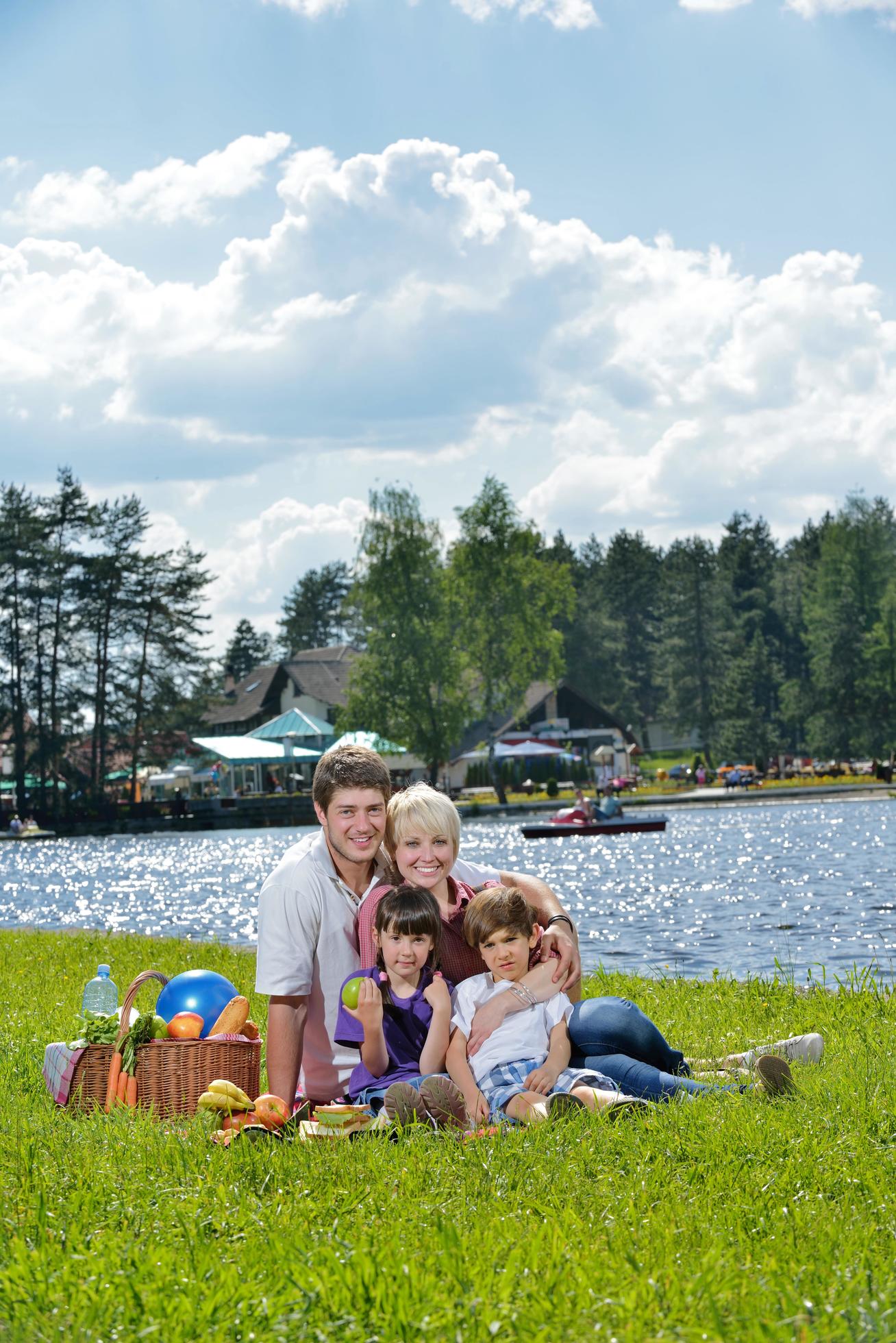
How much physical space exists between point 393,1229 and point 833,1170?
1.49m

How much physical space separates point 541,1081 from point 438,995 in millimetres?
518

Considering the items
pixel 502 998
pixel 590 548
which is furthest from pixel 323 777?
pixel 590 548

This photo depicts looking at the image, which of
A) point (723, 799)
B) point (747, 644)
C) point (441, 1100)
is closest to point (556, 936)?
point (441, 1100)

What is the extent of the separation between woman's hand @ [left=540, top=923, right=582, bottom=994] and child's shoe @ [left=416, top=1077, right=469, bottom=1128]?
65 cm

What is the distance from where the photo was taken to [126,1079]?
577cm

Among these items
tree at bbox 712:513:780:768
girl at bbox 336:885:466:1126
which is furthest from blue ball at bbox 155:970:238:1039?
tree at bbox 712:513:780:768

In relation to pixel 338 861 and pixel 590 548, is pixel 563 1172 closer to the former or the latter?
pixel 338 861

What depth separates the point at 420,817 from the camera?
5.55m

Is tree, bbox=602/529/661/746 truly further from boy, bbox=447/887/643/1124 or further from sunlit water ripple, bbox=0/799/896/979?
boy, bbox=447/887/643/1124

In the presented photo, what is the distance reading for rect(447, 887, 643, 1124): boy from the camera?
210 inches

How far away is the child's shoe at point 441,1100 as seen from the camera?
5207 millimetres

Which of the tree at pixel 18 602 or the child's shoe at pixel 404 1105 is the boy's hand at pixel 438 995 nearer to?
the child's shoe at pixel 404 1105

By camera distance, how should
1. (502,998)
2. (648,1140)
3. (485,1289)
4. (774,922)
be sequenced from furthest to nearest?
(774,922)
(502,998)
(648,1140)
(485,1289)

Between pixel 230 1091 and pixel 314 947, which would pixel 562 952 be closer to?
pixel 314 947
